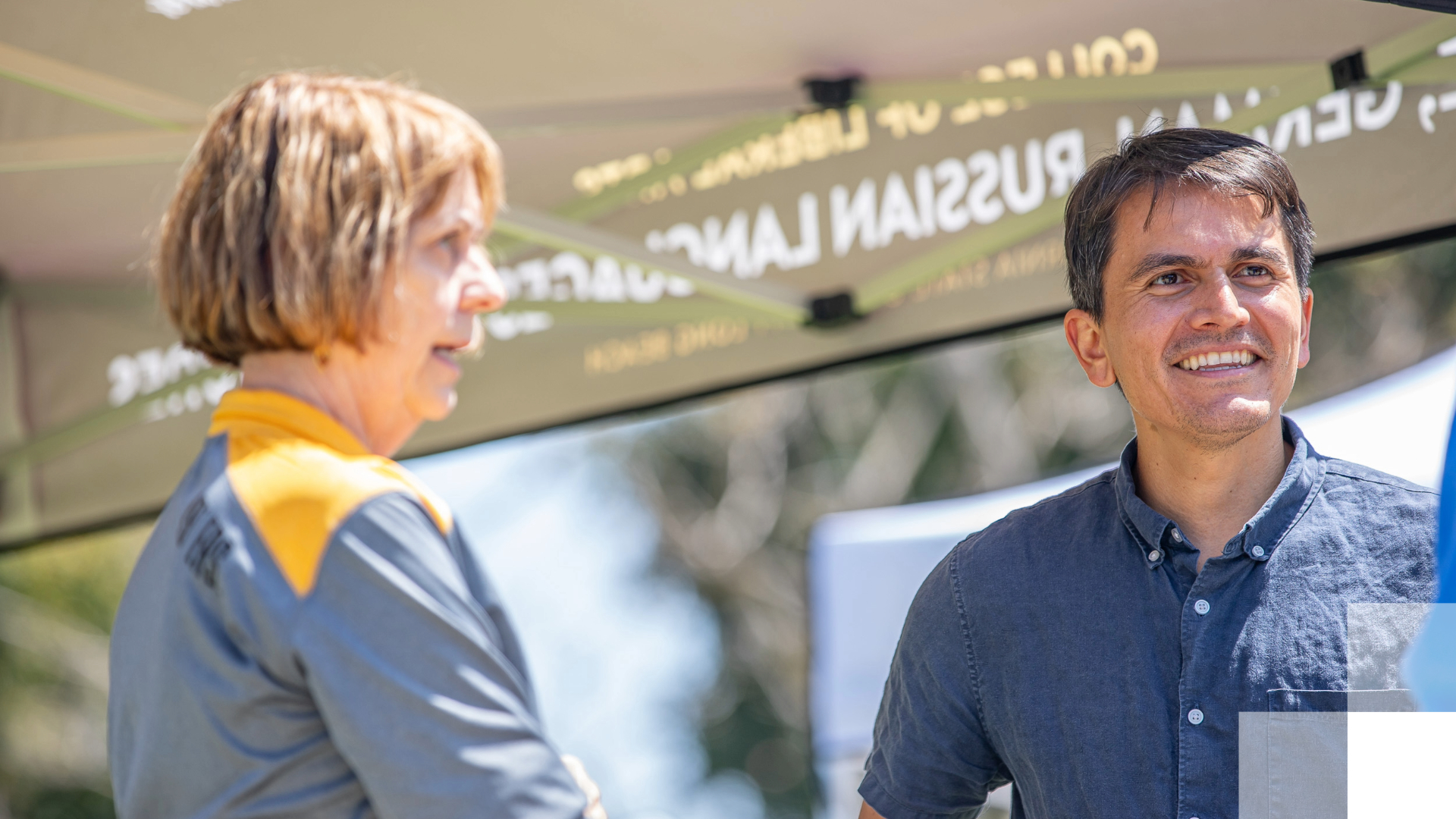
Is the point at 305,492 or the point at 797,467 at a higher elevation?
the point at 305,492

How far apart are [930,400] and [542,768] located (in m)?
16.1

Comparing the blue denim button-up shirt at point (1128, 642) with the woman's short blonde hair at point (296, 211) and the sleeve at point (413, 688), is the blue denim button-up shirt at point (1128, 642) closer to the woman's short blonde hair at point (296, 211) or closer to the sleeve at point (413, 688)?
the sleeve at point (413, 688)

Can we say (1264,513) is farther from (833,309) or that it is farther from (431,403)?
(833,309)

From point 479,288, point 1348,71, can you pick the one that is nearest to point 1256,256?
point 1348,71

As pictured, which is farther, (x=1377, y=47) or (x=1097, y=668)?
(x=1377, y=47)

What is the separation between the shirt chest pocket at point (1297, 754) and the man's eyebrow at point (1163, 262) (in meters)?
0.58

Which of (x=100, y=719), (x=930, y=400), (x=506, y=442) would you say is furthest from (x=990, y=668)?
(x=100, y=719)

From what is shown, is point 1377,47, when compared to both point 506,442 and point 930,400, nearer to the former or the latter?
point 506,442

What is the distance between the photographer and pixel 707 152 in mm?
3336

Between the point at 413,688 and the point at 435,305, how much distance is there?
40 cm

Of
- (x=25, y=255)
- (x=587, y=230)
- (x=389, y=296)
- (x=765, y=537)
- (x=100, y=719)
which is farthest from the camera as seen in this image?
(x=765, y=537)

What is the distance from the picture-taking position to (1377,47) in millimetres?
2326

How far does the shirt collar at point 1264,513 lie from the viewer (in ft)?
5.89

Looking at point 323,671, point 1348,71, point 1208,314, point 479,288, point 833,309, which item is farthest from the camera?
point 833,309
